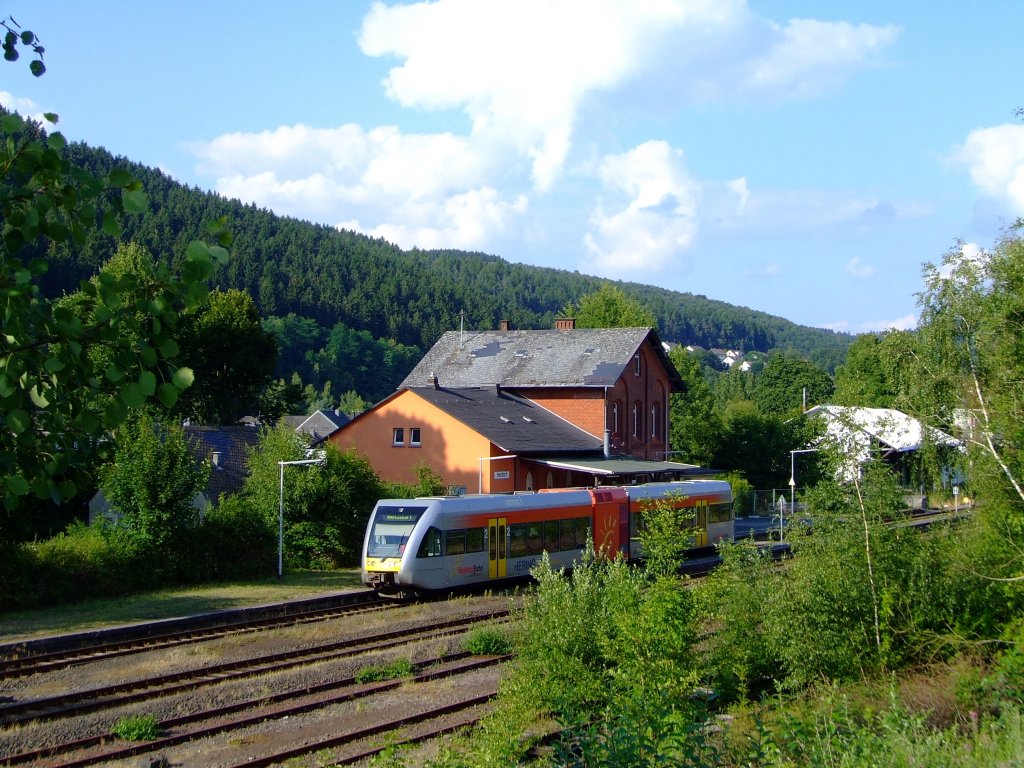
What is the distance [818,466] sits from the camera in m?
17.1

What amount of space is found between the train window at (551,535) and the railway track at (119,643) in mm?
5907

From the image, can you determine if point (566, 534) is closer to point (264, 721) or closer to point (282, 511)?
point (282, 511)

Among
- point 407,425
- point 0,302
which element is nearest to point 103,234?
point 0,302

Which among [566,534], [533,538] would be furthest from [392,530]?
[566,534]

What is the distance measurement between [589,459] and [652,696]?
31572mm

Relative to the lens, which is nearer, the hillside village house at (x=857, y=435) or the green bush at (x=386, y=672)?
the hillside village house at (x=857, y=435)

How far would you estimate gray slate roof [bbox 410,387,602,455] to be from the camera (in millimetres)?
38344

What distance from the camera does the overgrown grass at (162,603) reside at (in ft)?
68.9

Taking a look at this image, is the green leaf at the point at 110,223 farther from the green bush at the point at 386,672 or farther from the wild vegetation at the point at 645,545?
the green bush at the point at 386,672

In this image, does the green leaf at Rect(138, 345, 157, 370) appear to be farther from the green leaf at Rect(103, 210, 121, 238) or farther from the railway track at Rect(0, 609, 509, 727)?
the railway track at Rect(0, 609, 509, 727)

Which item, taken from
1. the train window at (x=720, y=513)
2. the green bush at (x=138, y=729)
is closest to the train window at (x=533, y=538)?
the train window at (x=720, y=513)

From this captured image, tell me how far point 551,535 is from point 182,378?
79.9ft

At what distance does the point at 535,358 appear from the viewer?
155ft

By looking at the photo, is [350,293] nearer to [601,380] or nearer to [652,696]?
[601,380]
